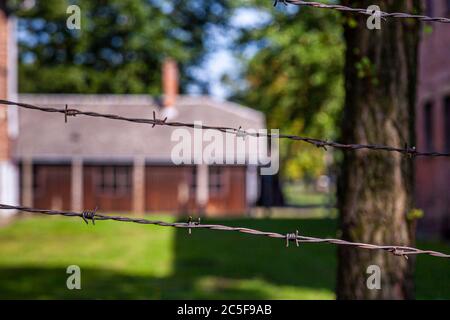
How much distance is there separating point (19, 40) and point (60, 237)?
28865 millimetres

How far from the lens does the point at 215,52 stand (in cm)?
4850

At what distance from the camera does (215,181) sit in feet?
118

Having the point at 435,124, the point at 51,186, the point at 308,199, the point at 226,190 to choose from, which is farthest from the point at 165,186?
the point at 308,199

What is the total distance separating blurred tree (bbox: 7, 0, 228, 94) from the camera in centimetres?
4456

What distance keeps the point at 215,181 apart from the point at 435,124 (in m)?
18.4

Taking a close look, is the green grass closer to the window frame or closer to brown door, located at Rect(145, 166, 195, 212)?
brown door, located at Rect(145, 166, 195, 212)

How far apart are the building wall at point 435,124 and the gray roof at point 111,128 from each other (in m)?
16.4

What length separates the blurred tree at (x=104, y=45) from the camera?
4456 centimetres

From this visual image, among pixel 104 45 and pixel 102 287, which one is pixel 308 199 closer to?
pixel 104 45

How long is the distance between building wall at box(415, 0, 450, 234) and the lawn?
5.77 feet

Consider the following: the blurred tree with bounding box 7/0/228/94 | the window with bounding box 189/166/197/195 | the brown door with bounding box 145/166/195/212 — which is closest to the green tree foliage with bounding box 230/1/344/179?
the window with bounding box 189/166/197/195

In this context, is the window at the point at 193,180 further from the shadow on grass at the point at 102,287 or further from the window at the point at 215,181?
the shadow on grass at the point at 102,287
